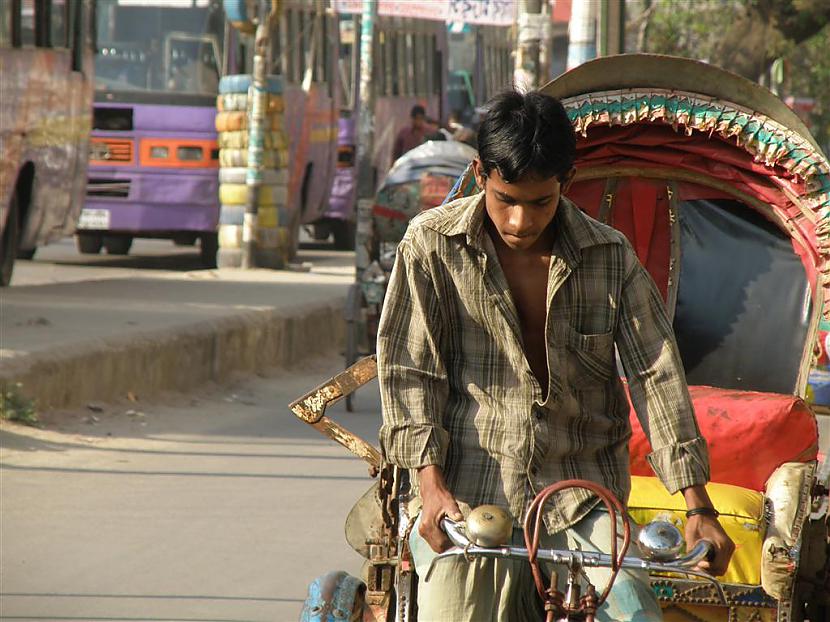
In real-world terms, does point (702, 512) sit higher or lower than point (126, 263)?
higher

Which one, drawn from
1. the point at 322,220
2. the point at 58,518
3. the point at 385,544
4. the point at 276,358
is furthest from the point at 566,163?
the point at 322,220

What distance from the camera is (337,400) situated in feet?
15.1

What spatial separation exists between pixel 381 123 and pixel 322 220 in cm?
203

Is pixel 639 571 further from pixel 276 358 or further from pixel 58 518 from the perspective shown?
pixel 276 358

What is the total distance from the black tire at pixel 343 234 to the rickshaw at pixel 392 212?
40.6ft

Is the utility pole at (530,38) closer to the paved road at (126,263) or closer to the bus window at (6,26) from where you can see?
the bus window at (6,26)

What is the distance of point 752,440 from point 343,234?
20.2 m


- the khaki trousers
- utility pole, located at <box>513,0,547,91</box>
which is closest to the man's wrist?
the khaki trousers

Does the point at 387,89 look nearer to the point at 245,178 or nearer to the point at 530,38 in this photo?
the point at 245,178

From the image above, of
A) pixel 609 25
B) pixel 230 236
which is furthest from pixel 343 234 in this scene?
pixel 609 25

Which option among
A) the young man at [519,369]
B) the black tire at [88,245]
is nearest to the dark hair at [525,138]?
the young man at [519,369]

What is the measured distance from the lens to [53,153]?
49.4 ft

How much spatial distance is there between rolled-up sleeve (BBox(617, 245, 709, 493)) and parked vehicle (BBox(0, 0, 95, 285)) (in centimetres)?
1102

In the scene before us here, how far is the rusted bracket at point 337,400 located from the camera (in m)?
4.55
